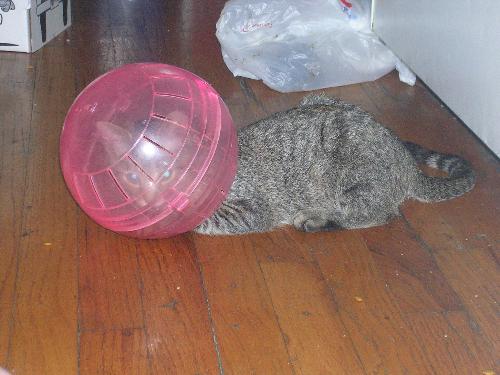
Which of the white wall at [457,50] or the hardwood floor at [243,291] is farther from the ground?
the white wall at [457,50]

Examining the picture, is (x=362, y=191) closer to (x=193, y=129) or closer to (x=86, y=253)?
(x=193, y=129)

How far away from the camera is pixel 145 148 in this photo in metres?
2.76

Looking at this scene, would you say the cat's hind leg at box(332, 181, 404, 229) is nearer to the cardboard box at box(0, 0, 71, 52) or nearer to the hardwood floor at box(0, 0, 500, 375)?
the hardwood floor at box(0, 0, 500, 375)

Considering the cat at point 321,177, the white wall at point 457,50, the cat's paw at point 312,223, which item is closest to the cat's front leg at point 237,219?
the cat at point 321,177

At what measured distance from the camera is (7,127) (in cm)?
403

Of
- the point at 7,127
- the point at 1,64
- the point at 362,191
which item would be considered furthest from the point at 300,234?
the point at 1,64

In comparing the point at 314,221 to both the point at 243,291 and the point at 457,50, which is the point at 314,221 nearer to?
the point at 243,291

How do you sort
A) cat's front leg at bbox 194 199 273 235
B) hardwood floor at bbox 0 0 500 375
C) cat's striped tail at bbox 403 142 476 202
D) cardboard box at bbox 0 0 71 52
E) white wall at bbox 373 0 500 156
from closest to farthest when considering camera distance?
hardwood floor at bbox 0 0 500 375
cat's front leg at bbox 194 199 273 235
cat's striped tail at bbox 403 142 476 202
white wall at bbox 373 0 500 156
cardboard box at bbox 0 0 71 52

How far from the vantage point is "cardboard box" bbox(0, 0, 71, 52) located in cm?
466

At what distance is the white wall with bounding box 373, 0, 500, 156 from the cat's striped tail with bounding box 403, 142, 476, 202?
1.03ft

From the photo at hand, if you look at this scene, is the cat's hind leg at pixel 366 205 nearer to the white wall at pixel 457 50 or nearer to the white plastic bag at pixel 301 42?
the white wall at pixel 457 50

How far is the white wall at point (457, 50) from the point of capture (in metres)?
3.81

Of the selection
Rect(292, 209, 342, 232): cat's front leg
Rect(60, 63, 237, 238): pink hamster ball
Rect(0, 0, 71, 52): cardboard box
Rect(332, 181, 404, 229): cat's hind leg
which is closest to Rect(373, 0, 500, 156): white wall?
Rect(332, 181, 404, 229): cat's hind leg

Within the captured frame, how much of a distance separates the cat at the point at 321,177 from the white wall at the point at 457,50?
0.60 meters
